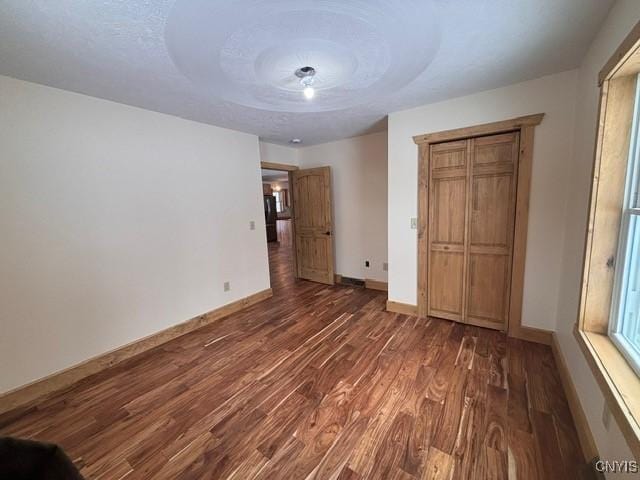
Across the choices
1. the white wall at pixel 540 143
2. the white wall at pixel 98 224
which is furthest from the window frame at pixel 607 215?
the white wall at pixel 98 224

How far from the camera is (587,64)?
1.86 metres

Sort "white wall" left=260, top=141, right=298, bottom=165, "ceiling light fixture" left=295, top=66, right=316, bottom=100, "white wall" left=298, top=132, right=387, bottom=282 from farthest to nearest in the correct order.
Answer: "white wall" left=260, top=141, right=298, bottom=165 → "white wall" left=298, top=132, right=387, bottom=282 → "ceiling light fixture" left=295, top=66, right=316, bottom=100

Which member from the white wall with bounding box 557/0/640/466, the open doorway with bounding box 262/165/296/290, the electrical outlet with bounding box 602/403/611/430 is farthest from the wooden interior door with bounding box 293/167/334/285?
the electrical outlet with bounding box 602/403/611/430

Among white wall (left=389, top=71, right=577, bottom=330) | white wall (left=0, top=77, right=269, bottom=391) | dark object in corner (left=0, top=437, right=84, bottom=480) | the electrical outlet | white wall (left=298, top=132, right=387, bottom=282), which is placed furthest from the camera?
white wall (left=298, top=132, right=387, bottom=282)

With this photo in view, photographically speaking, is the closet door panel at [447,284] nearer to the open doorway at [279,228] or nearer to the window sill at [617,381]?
the window sill at [617,381]

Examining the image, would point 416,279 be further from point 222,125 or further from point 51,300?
→ point 51,300

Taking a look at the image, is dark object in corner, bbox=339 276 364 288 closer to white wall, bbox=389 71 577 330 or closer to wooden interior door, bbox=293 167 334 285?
wooden interior door, bbox=293 167 334 285

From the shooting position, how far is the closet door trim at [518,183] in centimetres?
236

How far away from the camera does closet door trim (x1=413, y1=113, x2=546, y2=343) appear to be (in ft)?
7.73

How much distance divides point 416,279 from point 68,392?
3.48 m

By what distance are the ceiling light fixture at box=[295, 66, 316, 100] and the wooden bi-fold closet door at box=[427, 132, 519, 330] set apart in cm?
160

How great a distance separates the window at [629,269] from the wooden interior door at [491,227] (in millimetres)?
1111

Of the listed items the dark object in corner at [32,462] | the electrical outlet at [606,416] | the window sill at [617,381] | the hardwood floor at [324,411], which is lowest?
the hardwood floor at [324,411]

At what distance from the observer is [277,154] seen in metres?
4.38
